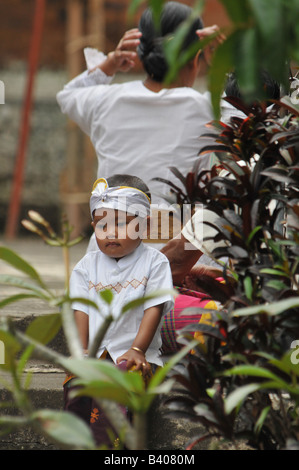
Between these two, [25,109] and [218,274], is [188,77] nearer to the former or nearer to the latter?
[218,274]

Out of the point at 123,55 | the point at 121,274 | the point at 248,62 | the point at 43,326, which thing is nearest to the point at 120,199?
the point at 121,274

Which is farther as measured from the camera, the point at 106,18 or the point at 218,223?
the point at 106,18

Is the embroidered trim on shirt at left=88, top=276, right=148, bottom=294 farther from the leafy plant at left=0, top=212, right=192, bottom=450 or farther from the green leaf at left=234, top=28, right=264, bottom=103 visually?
the green leaf at left=234, top=28, right=264, bottom=103

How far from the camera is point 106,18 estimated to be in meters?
A: 7.17

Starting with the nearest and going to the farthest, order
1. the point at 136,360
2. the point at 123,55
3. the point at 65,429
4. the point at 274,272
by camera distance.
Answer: the point at 65,429 < the point at 274,272 < the point at 136,360 < the point at 123,55

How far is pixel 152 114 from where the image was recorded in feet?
10.5

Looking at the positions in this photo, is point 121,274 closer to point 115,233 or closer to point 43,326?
point 115,233

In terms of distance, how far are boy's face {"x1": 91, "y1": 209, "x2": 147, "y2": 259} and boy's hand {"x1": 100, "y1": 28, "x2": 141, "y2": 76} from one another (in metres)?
1.07

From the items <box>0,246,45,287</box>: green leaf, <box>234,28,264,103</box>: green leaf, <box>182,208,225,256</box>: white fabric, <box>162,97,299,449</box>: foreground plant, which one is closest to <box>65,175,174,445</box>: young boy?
<box>182,208,225,256</box>: white fabric

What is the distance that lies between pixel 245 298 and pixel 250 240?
0.16 meters

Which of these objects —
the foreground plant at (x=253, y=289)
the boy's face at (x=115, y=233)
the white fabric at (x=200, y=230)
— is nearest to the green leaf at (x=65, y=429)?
the foreground plant at (x=253, y=289)

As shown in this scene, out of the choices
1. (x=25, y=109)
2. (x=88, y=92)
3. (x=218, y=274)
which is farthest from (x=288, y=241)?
(x=25, y=109)

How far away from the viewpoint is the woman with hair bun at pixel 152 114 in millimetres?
3156

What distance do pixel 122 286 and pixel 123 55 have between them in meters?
1.29
